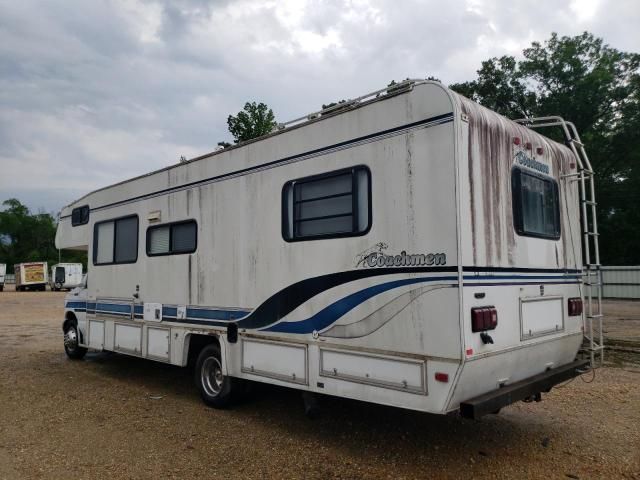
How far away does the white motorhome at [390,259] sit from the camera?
405 centimetres

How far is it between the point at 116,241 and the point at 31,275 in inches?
1549

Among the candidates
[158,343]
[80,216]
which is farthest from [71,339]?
[158,343]

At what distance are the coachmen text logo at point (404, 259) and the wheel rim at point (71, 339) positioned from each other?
270 inches

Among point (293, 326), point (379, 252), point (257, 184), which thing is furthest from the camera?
point (257, 184)

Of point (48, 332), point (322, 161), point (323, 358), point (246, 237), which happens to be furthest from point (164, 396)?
point (48, 332)

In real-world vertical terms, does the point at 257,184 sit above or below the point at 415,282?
above

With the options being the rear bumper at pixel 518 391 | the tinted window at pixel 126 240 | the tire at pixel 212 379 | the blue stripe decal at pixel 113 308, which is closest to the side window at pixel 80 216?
the tinted window at pixel 126 240

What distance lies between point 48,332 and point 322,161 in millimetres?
12097

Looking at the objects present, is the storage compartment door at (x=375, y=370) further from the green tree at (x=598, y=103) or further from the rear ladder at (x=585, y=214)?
the green tree at (x=598, y=103)

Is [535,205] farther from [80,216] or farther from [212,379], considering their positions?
[80,216]

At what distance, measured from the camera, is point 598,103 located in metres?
30.8

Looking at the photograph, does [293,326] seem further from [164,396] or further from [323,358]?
[164,396]

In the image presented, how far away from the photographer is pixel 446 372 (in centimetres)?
392

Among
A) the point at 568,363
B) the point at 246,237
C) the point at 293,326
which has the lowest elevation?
the point at 568,363
